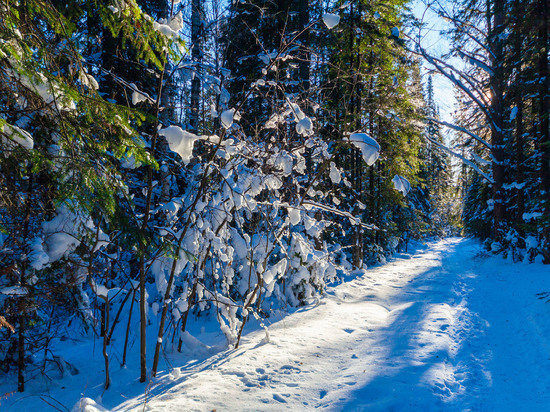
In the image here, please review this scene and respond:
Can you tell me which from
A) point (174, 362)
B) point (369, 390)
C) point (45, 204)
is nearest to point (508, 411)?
point (369, 390)

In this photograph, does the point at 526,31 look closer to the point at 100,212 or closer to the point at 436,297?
the point at 436,297

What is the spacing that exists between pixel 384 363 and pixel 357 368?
14.3 inches

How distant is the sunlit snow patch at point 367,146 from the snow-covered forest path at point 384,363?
2340mm

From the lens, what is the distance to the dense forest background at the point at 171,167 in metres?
2.77

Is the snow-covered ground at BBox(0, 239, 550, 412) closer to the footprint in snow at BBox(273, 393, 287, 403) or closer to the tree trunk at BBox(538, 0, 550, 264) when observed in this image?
the footprint in snow at BBox(273, 393, 287, 403)

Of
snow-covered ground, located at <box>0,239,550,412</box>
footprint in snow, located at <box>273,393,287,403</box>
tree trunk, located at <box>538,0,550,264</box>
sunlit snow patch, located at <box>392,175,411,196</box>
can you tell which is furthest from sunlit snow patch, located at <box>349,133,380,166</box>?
tree trunk, located at <box>538,0,550,264</box>

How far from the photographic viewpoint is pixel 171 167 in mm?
6152

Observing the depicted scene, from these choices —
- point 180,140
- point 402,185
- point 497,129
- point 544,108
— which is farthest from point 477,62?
point 180,140

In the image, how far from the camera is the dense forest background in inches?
109

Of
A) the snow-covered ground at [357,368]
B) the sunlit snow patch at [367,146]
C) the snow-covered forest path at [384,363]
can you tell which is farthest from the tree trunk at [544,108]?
the sunlit snow patch at [367,146]

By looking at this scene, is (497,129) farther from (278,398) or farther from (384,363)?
(278,398)

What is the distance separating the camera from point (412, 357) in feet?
13.1

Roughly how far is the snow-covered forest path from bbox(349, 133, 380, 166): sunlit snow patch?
2340 mm

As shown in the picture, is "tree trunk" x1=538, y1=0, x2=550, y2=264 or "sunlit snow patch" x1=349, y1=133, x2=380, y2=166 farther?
"tree trunk" x1=538, y1=0, x2=550, y2=264
